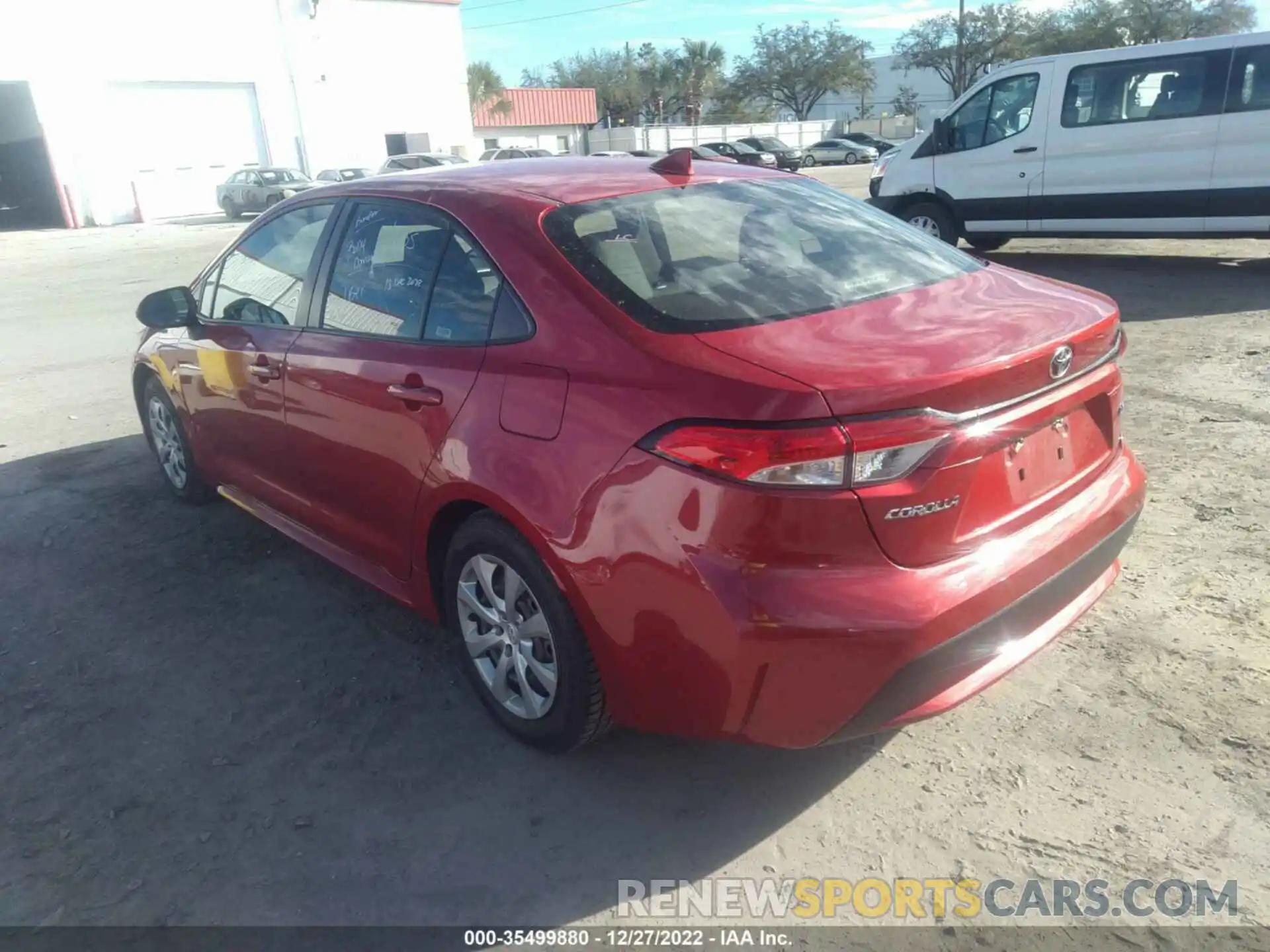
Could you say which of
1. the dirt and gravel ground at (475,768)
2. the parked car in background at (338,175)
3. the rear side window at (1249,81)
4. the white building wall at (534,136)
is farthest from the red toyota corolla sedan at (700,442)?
the white building wall at (534,136)

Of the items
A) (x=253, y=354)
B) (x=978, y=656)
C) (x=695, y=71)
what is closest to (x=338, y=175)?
(x=253, y=354)

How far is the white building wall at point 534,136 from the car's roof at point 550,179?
49.4 meters

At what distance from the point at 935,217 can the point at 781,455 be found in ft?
31.9

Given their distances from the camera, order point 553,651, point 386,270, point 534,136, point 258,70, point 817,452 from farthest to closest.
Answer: point 534,136 → point 258,70 → point 386,270 → point 553,651 → point 817,452

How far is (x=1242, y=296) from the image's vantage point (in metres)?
8.46

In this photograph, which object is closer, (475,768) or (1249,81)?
(475,768)

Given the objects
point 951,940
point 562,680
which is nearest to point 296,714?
point 562,680

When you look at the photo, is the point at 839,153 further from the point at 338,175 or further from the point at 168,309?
the point at 168,309

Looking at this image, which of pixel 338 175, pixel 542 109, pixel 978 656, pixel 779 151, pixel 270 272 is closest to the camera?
pixel 978 656

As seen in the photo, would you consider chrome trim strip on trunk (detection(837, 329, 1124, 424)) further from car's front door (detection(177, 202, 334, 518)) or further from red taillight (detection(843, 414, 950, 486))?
car's front door (detection(177, 202, 334, 518))

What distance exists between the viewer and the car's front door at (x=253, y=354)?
3.71m

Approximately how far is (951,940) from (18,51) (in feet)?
111

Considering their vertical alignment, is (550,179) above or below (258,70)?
below

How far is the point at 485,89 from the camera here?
50875 mm
